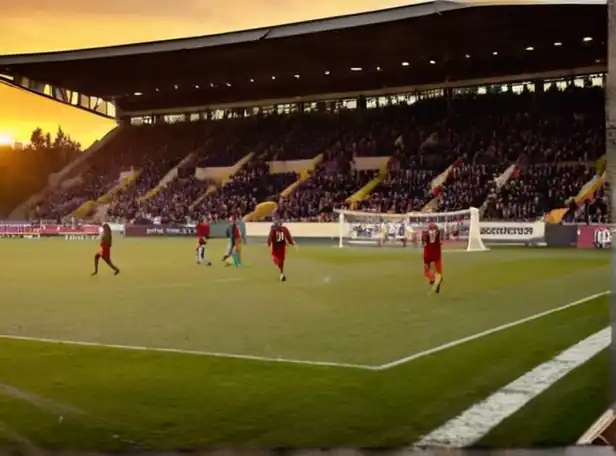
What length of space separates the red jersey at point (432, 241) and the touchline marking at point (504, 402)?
425 centimetres

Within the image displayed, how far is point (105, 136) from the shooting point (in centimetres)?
740

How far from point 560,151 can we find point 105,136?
20.4 ft

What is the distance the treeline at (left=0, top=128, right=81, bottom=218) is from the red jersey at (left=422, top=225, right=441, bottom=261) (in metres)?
5.99

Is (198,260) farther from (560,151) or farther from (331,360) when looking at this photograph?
(331,360)

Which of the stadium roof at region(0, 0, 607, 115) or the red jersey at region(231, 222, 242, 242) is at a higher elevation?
the stadium roof at region(0, 0, 607, 115)

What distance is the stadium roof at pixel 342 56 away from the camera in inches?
267

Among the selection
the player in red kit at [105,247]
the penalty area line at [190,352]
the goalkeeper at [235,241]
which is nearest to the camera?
the penalty area line at [190,352]

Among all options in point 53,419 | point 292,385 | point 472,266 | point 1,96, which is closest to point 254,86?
point 1,96

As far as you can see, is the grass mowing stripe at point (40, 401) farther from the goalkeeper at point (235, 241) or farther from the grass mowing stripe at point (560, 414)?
the goalkeeper at point (235, 241)

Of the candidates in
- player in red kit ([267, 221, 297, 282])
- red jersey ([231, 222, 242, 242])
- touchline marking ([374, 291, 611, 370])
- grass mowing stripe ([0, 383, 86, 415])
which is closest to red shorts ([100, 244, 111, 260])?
red jersey ([231, 222, 242, 242])

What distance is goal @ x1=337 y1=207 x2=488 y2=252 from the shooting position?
40.4ft

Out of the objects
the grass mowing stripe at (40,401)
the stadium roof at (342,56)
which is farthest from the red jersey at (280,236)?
the grass mowing stripe at (40,401)

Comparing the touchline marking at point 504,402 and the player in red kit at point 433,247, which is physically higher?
the player in red kit at point 433,247

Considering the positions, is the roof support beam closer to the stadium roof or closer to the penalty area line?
the stadium roof
